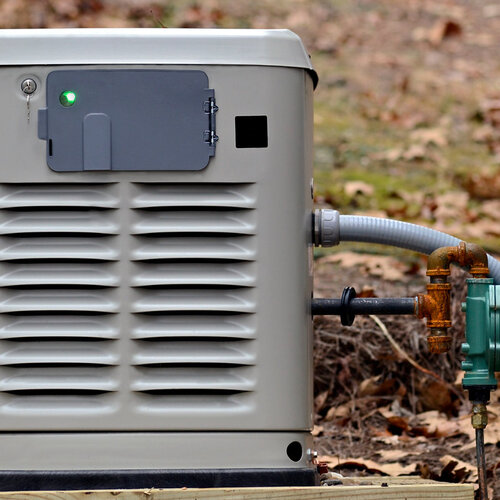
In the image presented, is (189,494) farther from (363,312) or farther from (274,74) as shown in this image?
(274,74)

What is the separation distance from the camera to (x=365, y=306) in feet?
8.40

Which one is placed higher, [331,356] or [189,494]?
[331,356]

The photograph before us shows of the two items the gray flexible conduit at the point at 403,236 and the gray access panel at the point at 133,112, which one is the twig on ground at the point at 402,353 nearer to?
the gray flexible conduit at the point at 403,236

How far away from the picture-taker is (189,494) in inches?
83.5

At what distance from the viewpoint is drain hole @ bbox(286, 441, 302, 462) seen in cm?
228

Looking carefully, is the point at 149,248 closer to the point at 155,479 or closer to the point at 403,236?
the point at 155,479

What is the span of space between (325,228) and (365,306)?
0.22m

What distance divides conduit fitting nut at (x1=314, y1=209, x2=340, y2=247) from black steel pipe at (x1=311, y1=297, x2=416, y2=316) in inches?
5.7

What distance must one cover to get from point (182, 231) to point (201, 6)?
20.4ft

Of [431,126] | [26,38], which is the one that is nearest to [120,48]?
[26,38]

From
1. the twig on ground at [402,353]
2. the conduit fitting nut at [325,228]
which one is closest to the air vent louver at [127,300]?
the conduit fitting nut at [325,228]

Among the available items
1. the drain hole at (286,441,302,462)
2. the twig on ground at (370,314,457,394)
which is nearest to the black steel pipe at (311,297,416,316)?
the drain hole at (286,441,302,462)

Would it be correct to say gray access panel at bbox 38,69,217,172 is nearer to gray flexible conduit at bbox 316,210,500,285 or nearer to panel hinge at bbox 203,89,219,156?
Answer: panel hinge at bbox 203,89,219,156

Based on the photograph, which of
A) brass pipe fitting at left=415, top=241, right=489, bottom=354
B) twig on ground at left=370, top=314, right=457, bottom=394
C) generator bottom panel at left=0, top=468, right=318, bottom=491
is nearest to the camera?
generator bottom panel at left=0, top=468, right=318, bottom=491
